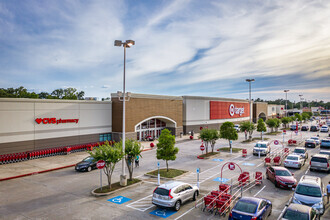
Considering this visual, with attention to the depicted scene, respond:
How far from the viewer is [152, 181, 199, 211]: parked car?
1380 centimetres

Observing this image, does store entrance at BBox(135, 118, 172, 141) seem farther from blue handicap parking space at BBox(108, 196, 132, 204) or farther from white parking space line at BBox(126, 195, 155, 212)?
white parking space line at BBox(126, 195, 155, 212)

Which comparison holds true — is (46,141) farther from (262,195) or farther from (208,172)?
(262,195)

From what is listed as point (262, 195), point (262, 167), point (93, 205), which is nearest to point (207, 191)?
point (262, 195)

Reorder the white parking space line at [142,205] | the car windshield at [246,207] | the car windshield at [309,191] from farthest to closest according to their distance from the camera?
the white parking space line at [142,205], the car windshield at [309,191], the car windshield at [246,207]

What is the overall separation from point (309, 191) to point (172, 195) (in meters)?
8.58

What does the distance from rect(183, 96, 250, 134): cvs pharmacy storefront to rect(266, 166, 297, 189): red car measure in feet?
119

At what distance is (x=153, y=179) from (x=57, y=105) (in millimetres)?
20133

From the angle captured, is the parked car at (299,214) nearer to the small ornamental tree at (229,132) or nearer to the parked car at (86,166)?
the parked car at (86,166)

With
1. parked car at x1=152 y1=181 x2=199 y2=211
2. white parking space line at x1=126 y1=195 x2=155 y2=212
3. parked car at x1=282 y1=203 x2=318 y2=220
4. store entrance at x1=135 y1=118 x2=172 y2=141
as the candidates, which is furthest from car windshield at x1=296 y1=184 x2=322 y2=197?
store entrance at x1=135 y1=118 x2=172 y2=141

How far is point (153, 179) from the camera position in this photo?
21312mm

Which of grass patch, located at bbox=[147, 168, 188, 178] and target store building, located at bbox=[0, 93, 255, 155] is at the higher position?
target store building, located at bbox=[0, 93, 255, 155]

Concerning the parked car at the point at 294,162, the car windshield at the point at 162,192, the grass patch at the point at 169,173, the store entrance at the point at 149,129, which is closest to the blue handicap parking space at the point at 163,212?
the car windshield at the point at 162,192

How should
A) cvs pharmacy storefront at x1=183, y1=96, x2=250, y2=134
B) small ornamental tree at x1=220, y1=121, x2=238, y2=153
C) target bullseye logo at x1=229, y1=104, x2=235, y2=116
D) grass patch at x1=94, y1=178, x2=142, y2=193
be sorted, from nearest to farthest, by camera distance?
grass patch at x1=94, y1=178, x2=142, y2=193, small ornamental tree at x1=220, y1=121, x2=238, y2=153, cvs pharmacy storefront at x1=183, y1=96, x2=250, y2=134, target bullseye logo at x1=229, y1=104, x2=235, y2=116

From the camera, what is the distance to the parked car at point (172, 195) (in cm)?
1380
